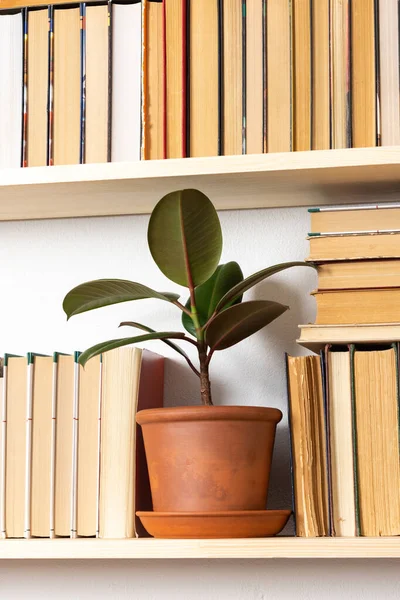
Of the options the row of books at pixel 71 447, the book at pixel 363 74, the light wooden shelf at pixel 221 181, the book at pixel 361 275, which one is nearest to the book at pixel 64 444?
the row of books at pixel 71 447

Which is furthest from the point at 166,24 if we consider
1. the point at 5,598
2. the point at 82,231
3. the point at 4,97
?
the point at 5,598

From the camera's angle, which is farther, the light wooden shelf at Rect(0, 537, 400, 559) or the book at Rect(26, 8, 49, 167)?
the book at Rect(26, 8, 49, 167)

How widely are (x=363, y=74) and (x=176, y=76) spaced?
9.1 inches

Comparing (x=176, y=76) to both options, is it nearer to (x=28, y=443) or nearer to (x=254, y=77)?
(x=254, y=77)

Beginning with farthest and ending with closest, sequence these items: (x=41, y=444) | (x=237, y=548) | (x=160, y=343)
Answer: (x=160, y=343) → (x=41, y=444) → (x=237, y=548)

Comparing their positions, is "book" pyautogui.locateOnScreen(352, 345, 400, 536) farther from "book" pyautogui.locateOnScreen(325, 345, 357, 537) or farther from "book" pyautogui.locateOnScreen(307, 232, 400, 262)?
"book" pyautogui.locateOnScreen(307, 232, 400, 262)

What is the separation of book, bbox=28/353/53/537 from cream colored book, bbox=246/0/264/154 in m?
0.37

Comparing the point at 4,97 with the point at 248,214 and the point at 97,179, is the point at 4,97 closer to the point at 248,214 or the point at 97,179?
the point at 97,179

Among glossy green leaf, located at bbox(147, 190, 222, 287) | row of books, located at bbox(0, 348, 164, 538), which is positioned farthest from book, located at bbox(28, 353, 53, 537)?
glossy green leaf, located at bbox(147, 190, 222, 287)

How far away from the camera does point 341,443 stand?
1.02 metres

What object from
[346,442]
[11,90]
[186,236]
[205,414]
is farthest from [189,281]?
[11,90]

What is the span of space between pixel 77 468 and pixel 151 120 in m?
0.44

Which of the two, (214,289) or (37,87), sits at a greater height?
(37,87)

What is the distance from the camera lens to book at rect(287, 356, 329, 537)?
102 cm
